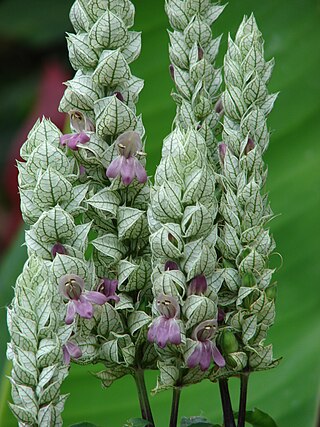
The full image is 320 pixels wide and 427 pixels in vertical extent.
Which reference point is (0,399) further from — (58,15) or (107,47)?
(58,15)

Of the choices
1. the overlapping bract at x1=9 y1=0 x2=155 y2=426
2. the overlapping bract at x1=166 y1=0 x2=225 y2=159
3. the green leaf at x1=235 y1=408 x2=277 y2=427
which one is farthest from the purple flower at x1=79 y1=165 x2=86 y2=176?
the green leaf at x1=235 y1=408 x2=277 y2=427

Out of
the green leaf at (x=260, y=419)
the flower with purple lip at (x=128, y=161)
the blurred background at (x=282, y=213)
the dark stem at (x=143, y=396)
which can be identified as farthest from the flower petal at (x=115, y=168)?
the blurred background at (x=282, y=213)

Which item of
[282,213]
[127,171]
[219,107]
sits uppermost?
[282,213]

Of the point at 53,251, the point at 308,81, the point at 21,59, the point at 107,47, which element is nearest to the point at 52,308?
the point at 53,251

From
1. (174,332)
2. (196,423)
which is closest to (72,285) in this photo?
(174,332)

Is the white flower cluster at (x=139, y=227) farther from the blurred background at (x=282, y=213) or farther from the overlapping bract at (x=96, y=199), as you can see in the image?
the blurred background at (x=282, y=213)

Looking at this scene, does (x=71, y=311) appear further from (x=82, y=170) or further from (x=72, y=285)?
(x=82, y=170)
